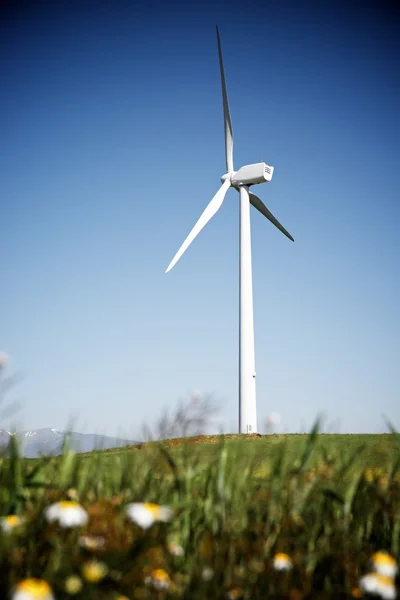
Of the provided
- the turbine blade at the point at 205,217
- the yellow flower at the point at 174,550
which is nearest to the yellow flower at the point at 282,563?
the yellow flower at the point at 174,550

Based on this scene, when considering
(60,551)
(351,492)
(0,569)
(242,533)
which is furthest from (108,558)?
(351,492)

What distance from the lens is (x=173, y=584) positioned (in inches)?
127

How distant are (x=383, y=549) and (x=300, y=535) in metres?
0.90

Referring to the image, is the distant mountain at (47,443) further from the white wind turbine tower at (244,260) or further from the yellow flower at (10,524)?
the white wind turbine tower at (244,260)

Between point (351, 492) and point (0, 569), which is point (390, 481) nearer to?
point (351, 492)

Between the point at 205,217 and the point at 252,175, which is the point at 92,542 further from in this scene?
the point at 252,175

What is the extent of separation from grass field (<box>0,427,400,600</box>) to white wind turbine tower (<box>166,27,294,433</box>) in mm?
19180

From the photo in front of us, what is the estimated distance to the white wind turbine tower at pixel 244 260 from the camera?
2417cm

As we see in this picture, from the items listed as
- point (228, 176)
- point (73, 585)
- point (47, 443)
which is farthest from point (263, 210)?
point (73, 585)

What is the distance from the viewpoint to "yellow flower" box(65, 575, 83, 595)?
2697 mm

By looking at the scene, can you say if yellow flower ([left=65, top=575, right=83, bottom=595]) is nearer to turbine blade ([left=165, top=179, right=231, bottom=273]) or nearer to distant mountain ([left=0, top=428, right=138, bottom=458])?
distant mountain ([left=0, top=428, right=138, bottom=458])

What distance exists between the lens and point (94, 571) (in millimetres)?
2793

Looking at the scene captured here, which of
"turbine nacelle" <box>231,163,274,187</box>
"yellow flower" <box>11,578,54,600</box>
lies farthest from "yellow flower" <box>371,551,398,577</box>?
"turbine nacelle" <box>231,163,274,187</box>

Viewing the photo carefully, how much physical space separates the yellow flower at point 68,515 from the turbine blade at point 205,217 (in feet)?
66.8
